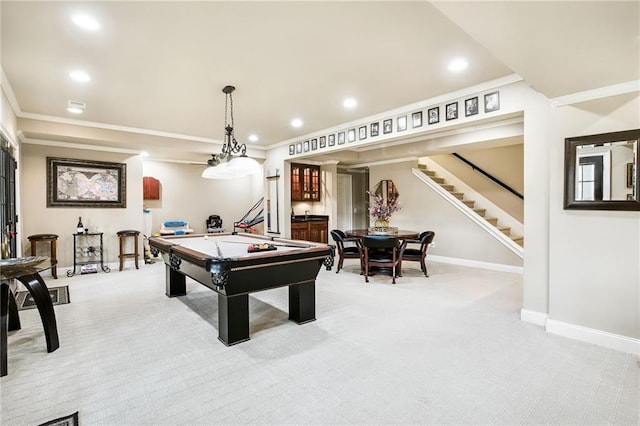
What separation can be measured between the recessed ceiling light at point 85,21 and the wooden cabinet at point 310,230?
561cm

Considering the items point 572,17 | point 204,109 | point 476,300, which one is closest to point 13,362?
point 204,109

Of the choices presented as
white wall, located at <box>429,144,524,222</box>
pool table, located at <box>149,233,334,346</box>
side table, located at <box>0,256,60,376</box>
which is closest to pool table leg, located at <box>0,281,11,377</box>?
side table, located at <box>0,256,60,376</box>

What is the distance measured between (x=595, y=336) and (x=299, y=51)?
374 cm

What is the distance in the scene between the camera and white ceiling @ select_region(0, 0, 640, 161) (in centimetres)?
181

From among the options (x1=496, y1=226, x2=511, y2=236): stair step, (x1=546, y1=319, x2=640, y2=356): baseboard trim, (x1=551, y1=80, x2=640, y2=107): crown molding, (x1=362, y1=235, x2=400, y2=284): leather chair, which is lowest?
(x1=546, y1=319, x2=640, y2=356): baseboard trim

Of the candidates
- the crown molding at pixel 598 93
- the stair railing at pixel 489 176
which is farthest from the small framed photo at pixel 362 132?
the stair railing at pixel 489 176

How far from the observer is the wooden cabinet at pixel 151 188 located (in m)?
8.12

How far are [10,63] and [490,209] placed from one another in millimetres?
8040

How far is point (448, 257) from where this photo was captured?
7.03 m

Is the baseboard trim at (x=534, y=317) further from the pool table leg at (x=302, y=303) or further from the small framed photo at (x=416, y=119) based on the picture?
the small framed photo at (x=416, y=119)

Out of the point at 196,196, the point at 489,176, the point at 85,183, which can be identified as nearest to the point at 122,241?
the point at 85,183

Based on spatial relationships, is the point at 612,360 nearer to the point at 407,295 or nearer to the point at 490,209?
the point at 407,295

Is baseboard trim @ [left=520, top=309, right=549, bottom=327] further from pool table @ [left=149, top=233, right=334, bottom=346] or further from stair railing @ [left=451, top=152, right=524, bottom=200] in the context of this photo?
stair railing @ [left=451, top=152, right=524, bottom=200]

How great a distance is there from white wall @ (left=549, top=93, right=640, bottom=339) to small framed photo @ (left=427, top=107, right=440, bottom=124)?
4.36 ft
